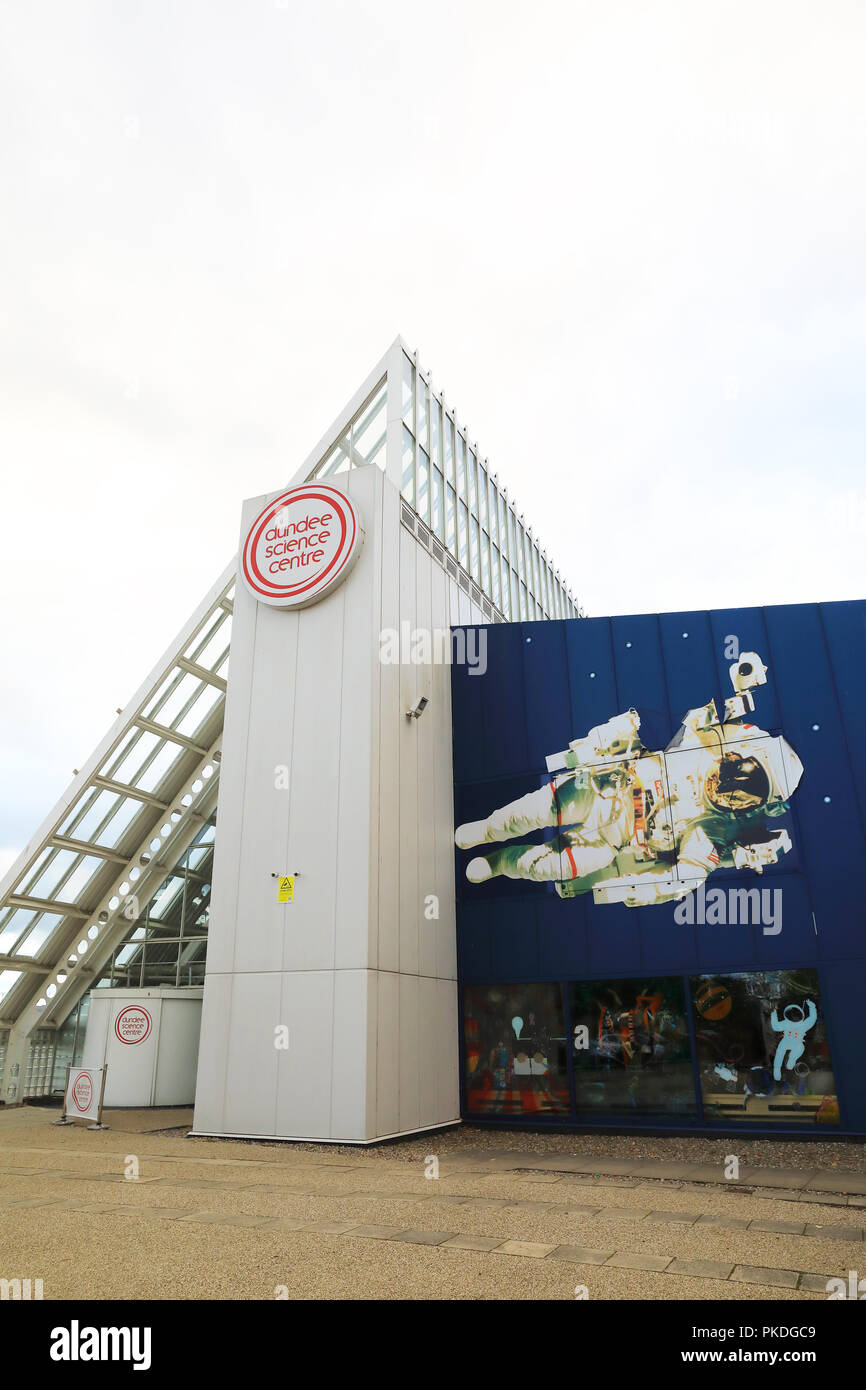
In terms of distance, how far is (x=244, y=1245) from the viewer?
6.53 metres

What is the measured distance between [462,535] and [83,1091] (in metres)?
14.7

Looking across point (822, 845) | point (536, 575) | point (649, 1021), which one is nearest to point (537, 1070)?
point (649, 1021)

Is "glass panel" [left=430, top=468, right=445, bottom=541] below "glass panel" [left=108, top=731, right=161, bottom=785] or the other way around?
the other way around

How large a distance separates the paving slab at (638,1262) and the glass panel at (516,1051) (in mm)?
8450

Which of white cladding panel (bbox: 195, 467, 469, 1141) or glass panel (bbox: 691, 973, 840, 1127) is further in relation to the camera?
glass panel (bbox: 691, 973, 840, 1127)

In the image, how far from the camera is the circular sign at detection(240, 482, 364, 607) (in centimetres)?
1506

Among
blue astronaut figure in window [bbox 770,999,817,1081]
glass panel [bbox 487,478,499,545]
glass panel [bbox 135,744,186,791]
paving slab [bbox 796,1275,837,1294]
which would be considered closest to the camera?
paving slab [bbox 796,1275,837,1294]

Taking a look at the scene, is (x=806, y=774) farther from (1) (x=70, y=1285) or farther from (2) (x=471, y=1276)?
(1) (x=70, y=1285)

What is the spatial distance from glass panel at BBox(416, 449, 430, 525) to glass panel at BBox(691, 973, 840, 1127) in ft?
37.0

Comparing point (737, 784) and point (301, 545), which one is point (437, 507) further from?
point (737, 784)

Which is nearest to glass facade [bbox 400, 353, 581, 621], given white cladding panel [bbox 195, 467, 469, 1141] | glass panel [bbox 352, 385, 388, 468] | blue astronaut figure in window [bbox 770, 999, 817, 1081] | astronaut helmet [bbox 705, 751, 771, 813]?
glass panel [bbox 352, 385, 388, 468]

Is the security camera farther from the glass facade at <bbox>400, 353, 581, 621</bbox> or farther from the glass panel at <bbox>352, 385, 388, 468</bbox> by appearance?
the glass panel at <bbox>352, 385, 388, 468</bbox>

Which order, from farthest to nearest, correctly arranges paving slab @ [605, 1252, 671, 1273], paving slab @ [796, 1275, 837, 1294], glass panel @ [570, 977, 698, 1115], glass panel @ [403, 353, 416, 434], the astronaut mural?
glass panel @ [403, 353, 416, 434] < the astronaut mural < glass panel @ [570, 977, 698, 1115] < paving slab @ [605, 1252, 671, 1273] < paving slab @ [796, 1275, 837, 1294]

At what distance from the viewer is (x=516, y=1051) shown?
590 inches
